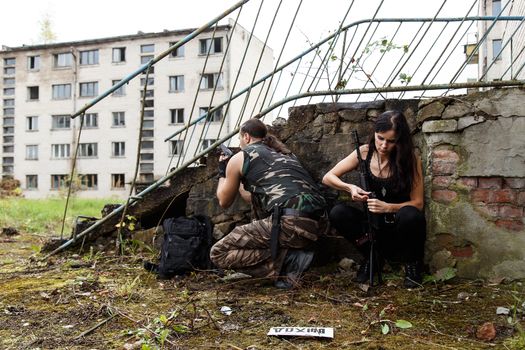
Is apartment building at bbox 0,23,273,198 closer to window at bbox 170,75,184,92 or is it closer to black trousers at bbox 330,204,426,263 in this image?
window at bbox 170,75,184,92

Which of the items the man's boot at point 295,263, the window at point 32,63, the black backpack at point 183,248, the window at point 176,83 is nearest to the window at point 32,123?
the window at point 32,63

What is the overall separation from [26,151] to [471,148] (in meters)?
32.2

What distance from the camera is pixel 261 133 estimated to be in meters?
3.93

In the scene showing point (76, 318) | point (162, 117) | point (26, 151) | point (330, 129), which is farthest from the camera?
point (26, 151)

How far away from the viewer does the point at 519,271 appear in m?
3.29

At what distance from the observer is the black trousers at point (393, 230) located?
10.8ft

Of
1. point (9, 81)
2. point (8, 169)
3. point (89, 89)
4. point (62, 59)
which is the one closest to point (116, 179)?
point (89, 89)

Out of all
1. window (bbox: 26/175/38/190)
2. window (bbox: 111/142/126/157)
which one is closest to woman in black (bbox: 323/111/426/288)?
window (bbox: 111/142/126/157)

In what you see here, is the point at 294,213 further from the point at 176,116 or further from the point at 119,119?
the point at 119,119

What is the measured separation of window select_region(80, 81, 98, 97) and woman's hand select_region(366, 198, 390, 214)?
2855cm

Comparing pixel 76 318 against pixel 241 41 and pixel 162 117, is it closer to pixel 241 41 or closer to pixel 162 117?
pixel 241 41

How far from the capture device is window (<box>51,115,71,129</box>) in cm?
2989

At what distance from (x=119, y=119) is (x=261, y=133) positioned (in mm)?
25814

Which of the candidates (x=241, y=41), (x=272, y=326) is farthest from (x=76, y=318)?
(x=241, y=41)
